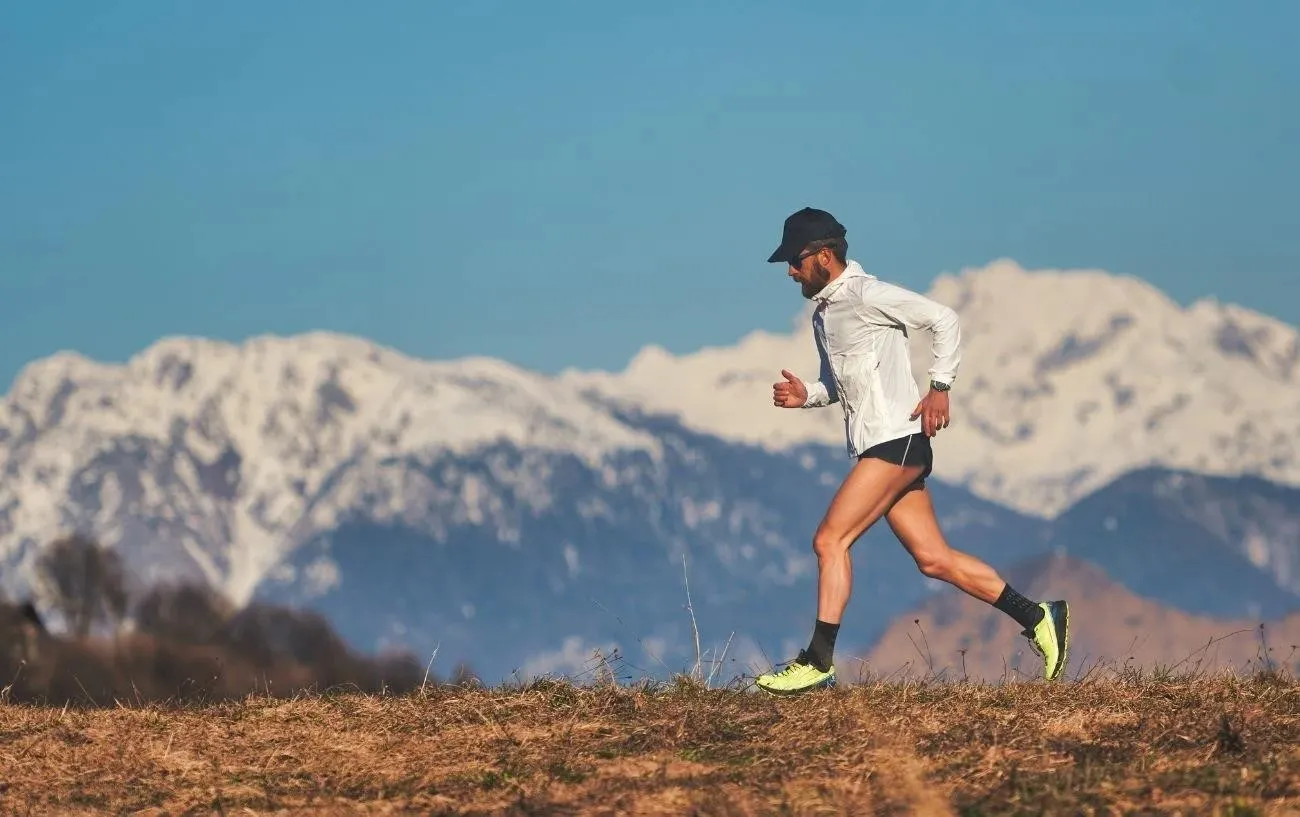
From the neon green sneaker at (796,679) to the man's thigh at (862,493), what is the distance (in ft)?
2.46

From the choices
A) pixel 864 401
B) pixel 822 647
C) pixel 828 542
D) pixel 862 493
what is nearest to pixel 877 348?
pixel 864 401

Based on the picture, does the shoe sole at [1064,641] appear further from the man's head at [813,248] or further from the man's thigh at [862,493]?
the man's head at [813,248]

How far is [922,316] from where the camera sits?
38.3ft

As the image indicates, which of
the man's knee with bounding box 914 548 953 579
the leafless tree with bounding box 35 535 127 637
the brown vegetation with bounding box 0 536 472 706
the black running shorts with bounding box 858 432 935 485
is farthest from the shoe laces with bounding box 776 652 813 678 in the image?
the leafless tree with bounding box 35 535 127 637

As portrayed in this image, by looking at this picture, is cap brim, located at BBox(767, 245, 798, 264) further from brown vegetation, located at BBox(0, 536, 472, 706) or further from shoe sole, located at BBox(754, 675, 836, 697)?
brown vegetation, located at BBox(0, 536, 472, 706)

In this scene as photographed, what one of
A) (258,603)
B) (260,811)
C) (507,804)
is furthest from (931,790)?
(258,603)

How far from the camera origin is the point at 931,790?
8.59m

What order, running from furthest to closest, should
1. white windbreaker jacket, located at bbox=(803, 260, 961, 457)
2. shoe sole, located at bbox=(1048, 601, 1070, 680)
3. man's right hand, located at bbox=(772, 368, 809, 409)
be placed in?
shoe sole, located at bbox=(1048, 601, 1070, 680)
man's right hand, located at bbox=(772, 368, 809, 409)
white windbreaker jacket, located at bbox=(803, 260, 961, 457)

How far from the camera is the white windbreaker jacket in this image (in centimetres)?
1171

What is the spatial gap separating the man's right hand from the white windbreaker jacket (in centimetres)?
36

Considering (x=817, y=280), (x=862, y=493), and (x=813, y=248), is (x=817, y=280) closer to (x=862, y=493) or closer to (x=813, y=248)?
(x=813, y=248)

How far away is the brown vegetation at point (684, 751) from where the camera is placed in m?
8.63

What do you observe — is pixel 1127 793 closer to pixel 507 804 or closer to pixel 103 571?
pixel 507 804

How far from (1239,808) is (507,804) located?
3.06 m
